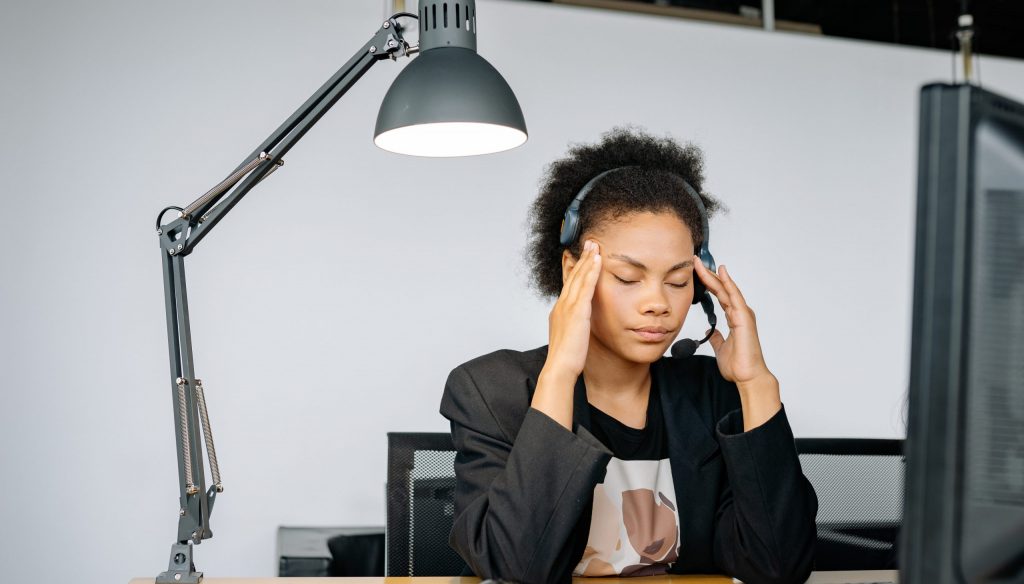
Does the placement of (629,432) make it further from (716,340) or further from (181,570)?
(181,570)

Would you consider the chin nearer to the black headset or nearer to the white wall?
the black headset

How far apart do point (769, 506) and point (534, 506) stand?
34 cm

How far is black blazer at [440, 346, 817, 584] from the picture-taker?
1.22 m

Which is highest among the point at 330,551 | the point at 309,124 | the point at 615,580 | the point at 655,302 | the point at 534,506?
the point at 309,124

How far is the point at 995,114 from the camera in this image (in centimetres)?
57

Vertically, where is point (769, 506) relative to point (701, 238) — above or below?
below

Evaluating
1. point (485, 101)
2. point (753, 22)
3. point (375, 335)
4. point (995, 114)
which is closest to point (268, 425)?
point (375, 335)

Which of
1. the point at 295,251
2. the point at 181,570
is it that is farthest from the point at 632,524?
the point at 295,251

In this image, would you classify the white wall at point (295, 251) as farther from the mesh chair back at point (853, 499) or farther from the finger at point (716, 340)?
the finger at point (716, 340)

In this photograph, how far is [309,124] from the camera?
1.33 m

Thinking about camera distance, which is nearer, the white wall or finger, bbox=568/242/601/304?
finger, bbox=568/242/601/304

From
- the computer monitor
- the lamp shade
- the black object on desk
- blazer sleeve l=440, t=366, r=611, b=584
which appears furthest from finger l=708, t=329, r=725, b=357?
the black object on desk

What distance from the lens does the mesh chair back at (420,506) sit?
59.5 inches

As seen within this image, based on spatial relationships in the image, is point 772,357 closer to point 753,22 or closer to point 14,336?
point 753,22
